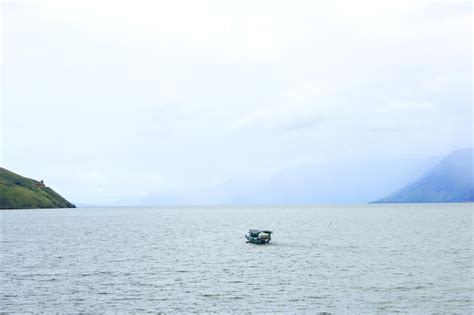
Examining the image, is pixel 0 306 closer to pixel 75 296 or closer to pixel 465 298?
pixel 75 296

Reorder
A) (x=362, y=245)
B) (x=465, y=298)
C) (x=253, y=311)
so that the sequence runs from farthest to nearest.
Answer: (x=362, y=245), (x=465, y=298), (x=253, y=311)

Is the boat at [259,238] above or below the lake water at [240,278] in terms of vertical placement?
above

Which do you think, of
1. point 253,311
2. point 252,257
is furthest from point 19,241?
point 253,311

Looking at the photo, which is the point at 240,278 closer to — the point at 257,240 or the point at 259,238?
the point at 259,238

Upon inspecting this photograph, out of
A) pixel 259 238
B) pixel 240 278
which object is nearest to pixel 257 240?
pixel 259 238

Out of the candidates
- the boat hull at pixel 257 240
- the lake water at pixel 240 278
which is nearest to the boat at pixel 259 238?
the boat hull at pixel 257 240

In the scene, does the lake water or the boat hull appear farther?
the boat hull

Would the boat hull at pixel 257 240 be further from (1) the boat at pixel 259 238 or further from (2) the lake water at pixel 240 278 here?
(2) the lake water at pixel 240 278

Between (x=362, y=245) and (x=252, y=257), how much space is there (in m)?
36.2

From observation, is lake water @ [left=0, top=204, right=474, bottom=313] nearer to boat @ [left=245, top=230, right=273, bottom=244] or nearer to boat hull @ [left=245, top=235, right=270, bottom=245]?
boat hull @ [left=245, top=235, right=270, bottom=245]

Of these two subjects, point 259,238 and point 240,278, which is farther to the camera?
point 259,238

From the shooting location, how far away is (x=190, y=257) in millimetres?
106562

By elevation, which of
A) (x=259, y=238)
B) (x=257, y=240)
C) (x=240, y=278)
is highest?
(x=259, y=238)

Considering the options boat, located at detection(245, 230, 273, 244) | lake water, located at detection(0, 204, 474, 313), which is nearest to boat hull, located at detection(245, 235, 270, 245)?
boat, located at detection(245, 230, 273, 244)
